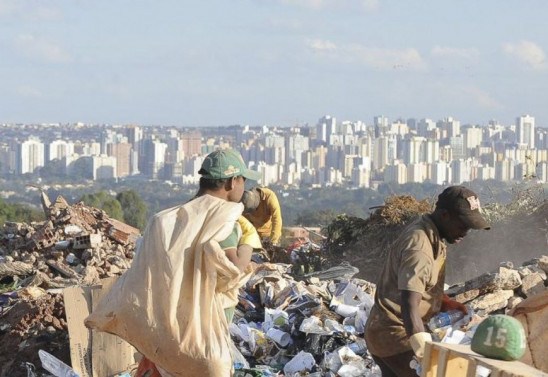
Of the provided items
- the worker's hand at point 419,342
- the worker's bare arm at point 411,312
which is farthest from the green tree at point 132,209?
the worker's hand at point 419,342

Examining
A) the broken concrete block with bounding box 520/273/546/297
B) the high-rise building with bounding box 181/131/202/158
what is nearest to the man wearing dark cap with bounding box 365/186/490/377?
the broken concrete block with bounding box 520/273/546/297

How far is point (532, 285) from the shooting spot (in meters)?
9.41

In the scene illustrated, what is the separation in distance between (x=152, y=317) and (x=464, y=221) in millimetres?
1416

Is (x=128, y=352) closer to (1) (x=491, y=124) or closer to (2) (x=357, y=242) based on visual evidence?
(2) (x=357, y=242)

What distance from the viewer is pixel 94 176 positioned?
377 feet

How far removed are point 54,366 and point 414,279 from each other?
13.0 ft

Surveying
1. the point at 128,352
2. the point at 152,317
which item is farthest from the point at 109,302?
the point at 128,352

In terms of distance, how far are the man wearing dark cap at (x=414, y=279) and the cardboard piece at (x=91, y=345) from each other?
3.18 meters

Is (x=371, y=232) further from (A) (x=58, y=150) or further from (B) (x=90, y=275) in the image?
(A) (x=58, y=150)

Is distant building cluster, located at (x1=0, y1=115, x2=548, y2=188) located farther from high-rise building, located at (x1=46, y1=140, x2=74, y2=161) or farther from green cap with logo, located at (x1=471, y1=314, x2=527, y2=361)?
green cap with logo, located at (x1=471, y1=314, x2=527, y2=361)

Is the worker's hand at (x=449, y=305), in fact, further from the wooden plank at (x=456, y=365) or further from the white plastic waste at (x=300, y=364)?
the white plastic waste at (x=300, y=364)

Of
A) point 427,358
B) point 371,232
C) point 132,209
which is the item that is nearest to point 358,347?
point 427,358

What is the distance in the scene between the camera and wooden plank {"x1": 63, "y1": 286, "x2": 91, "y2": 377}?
8.17 m

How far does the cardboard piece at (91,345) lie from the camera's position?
317 inches
